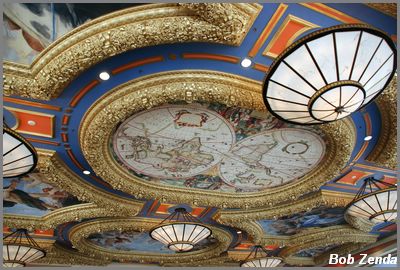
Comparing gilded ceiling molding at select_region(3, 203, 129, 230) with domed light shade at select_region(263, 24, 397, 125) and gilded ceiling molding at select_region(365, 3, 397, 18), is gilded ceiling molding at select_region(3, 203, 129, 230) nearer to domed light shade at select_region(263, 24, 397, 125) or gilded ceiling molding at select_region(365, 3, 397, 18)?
domed light shade at select_region(263, 24, 397, 125)

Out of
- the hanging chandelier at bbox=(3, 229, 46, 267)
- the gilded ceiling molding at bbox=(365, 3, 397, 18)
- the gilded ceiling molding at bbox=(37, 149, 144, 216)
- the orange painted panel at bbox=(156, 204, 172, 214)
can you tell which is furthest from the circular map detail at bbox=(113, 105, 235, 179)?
the hanging chandelier at bbox=(3, 229, 46, 267)

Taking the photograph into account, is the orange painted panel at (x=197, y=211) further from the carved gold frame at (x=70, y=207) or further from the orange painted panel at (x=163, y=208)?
the carved gold frame at (x=70, y=207)

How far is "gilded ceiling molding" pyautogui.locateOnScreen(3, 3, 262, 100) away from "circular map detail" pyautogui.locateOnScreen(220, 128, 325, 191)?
256 centimetres

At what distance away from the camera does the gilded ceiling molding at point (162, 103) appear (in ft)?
15.4

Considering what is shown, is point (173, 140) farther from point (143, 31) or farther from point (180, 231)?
point (180, 231)

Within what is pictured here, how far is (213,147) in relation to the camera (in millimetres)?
6293

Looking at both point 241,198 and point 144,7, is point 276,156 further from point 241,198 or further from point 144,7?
point 144,7

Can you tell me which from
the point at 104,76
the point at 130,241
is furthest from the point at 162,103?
the point at 130,241

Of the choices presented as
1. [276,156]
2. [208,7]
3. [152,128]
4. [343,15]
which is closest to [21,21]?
[208,7]

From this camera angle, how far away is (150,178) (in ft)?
23.8

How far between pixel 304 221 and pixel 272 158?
469 centimetres

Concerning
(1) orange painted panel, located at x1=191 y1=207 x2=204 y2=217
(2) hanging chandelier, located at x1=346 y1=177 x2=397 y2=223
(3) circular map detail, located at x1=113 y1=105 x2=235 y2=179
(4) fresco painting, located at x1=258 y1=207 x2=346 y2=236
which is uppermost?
(4) fresco painting, located at x1=258 y1=207 x2=346 y2=236

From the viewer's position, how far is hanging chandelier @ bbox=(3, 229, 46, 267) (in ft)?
31.4

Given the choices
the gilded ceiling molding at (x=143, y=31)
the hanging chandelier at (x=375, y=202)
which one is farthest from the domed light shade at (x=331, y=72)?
Answer: the hanging chandelier at (x=375, y=202)
